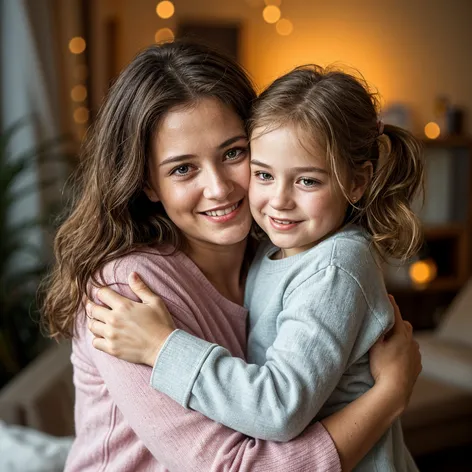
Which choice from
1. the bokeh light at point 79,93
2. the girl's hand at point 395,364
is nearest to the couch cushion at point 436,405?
the girl's hand at point 395,364

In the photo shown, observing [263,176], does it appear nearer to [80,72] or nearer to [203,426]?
[203,426]

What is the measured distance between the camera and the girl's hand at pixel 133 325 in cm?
125

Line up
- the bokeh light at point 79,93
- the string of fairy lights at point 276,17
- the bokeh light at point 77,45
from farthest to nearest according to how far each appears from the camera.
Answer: the string of fairy lights at point 276,17 → the bokeh light at point 79,93 → the bokeh light at point 77,45

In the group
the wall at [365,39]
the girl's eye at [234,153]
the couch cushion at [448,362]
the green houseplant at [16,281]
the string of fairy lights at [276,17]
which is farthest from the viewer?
the string of fairy lights at [276,17]

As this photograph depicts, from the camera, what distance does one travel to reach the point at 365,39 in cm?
668

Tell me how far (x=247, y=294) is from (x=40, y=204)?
2551mm

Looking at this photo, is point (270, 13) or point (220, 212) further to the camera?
point (270, 13)

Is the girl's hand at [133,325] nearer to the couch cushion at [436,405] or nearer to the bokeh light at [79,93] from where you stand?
the couch cushion at [436,405]

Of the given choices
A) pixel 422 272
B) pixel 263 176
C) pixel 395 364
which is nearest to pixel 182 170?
pixel 263 176

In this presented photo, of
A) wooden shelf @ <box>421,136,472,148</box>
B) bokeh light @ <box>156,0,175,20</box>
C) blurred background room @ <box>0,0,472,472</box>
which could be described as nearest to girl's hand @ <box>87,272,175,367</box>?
blurred background room @ <box>0,0,472,472</box>

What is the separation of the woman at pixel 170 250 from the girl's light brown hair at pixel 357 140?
102 millimetres

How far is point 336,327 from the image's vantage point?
4.04 feet

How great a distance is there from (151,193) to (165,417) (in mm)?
434

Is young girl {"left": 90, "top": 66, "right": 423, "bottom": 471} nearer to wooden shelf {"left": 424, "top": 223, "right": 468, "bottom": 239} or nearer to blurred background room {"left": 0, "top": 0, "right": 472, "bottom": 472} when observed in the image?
blurred background room {"left": 0, "top": 0, "right": 472, "bottom": 472}
